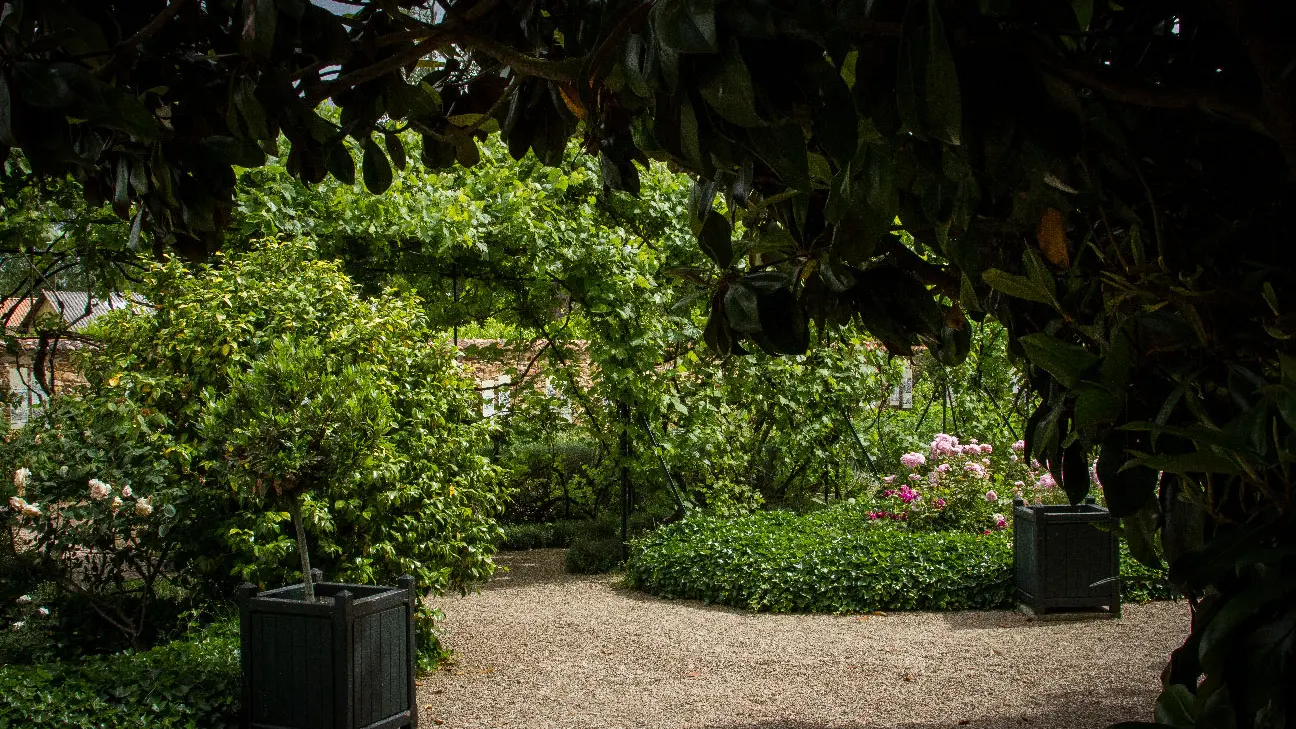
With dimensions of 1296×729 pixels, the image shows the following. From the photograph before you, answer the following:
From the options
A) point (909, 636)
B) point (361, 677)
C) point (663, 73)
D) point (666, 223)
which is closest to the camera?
point (663, 73)

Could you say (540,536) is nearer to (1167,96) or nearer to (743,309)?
(743,309)

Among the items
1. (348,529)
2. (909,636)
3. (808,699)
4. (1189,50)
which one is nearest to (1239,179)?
(1189,50)

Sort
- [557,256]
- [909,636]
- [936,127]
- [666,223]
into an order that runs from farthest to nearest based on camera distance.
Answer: [666,223] → [557,256] → [909,636] → [936,127]

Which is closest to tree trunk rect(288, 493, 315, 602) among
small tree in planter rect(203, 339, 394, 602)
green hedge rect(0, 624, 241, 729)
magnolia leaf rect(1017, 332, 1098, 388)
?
small tree in planter rect(203, 339, 394, 602)

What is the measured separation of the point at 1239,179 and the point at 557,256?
7089 mm

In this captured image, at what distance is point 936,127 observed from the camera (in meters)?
0.86

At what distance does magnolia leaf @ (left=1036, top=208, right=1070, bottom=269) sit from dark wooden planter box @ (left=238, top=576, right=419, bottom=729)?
3.30 m

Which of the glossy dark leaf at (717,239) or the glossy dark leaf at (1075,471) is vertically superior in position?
the glossy dark leaf at (717,239)

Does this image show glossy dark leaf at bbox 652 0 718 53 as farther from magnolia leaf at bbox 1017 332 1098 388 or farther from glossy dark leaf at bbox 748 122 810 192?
magnolia leaf at bbox 1017 332 1098 388

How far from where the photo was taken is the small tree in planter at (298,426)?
4.21 metres

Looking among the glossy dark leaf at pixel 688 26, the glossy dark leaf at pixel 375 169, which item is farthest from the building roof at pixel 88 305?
the glossy dark leaf at pixel 688 26

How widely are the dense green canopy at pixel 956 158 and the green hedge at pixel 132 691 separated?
2.32m

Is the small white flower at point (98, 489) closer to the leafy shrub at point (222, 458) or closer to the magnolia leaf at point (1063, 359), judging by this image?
the leafy shrub at point (222, 458)

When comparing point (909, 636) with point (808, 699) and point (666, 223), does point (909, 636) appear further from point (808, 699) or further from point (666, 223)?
point (666, 223)
